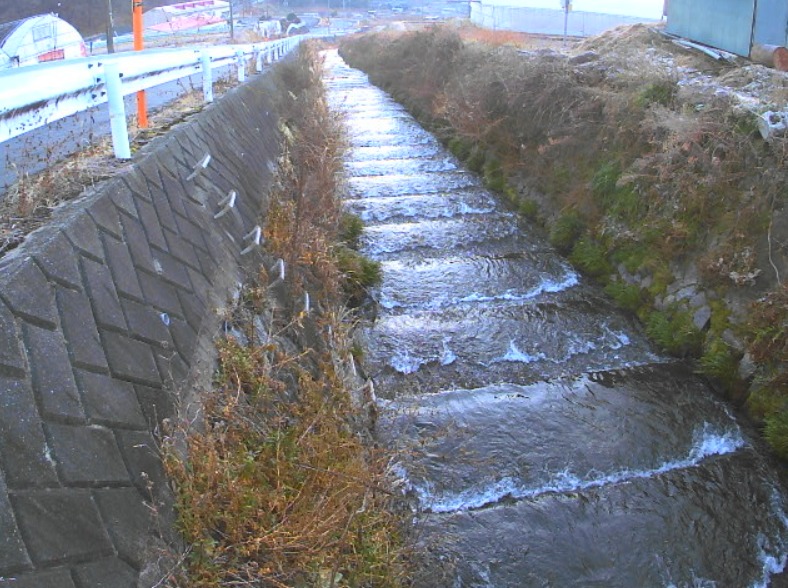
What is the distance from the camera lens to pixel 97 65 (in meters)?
4.02

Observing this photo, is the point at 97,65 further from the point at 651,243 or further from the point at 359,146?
the point at 359,146

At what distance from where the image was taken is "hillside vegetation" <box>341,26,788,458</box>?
6309mm

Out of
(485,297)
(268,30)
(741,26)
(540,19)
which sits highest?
(268,30)

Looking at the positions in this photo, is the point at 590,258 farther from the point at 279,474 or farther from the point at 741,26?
the point at 279,474

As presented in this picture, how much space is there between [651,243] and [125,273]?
6.55m

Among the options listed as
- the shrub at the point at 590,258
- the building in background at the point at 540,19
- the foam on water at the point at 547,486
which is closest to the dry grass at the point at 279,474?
the foam on water at the point at 547,486

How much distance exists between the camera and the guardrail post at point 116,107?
4.14m

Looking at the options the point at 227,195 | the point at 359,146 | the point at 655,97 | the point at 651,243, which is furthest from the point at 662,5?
the point at 227,195

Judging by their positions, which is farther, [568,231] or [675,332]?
[568,231]

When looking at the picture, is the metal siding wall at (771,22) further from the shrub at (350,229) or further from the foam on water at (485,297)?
the shrub at (350,229)

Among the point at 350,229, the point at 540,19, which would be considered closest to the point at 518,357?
the point at 350,229

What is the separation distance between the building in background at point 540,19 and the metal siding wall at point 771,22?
13663mm

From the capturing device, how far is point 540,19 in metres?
30.2

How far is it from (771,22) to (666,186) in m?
4.35
